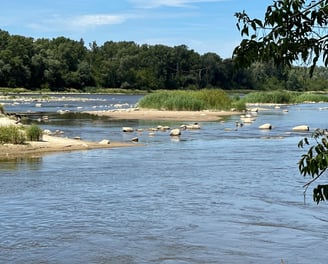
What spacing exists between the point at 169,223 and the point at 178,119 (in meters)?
44.1

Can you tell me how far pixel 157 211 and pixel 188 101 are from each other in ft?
177

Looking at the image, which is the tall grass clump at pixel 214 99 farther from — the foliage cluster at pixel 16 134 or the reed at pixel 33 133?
the foliage cluster at pixel 16 134

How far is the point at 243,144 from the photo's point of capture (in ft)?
113

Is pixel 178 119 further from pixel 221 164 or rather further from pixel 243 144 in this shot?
pixel 221 164

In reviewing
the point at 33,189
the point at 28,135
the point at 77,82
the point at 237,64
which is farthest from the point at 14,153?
the point at 77,82

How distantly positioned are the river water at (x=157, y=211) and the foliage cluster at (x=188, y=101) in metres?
41.3

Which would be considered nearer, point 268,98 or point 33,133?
point 33,133

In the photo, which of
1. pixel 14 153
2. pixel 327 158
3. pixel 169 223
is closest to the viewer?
pixel 327 158

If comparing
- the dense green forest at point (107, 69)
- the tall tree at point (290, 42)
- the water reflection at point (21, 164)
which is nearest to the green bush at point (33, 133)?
the water reflection at point (21, 164)

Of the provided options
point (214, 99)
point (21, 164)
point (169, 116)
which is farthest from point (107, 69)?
point (21, 164)

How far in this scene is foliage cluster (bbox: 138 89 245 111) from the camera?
6919 cm

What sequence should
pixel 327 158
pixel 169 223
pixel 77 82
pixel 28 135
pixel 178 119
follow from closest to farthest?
pixel 327 158 < pixel 169 223 < pixel 28 135 < pixel 178 119 < pixel 77 82

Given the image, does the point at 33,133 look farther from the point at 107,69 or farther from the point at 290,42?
the point at 107,69

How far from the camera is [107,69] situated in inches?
7028
